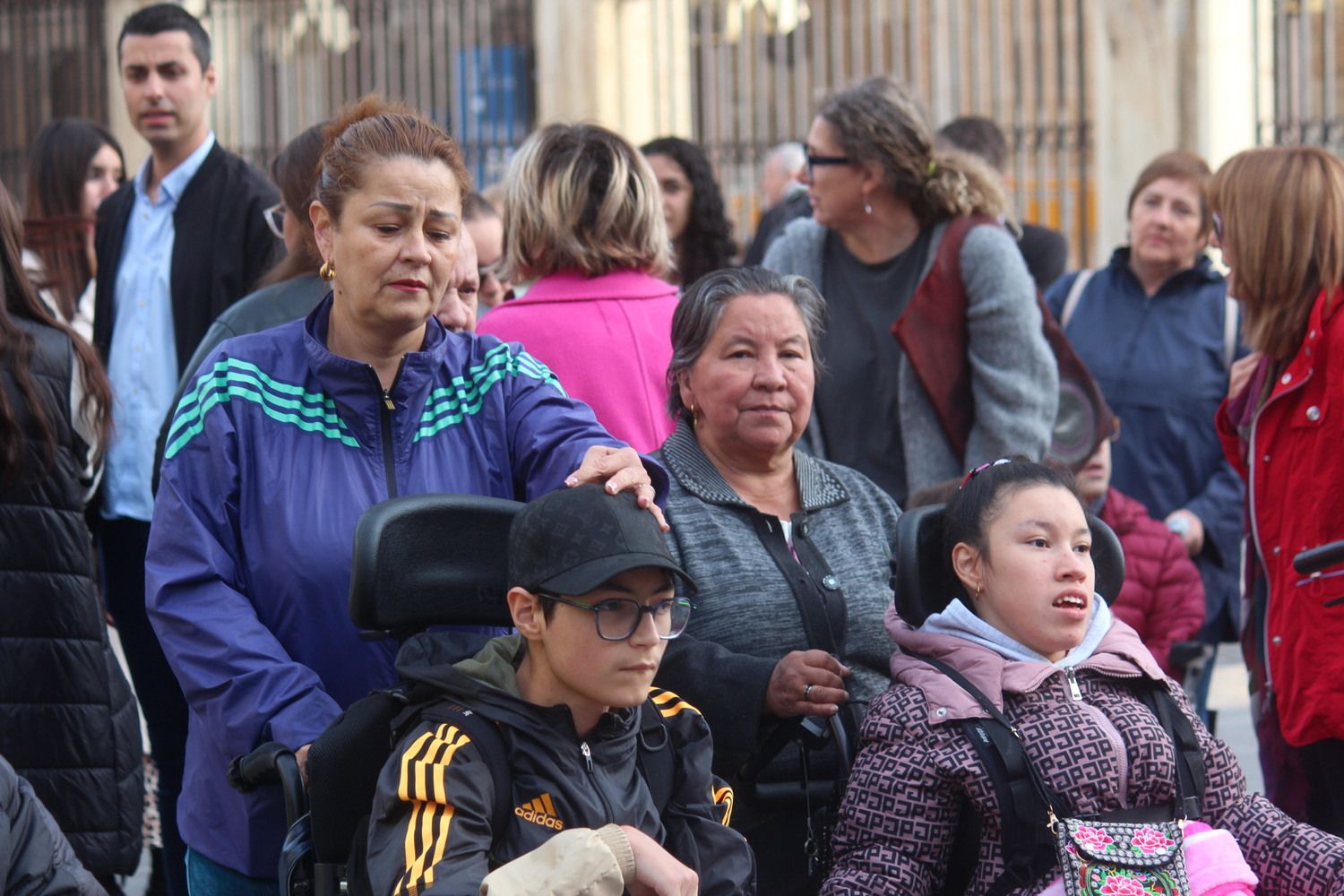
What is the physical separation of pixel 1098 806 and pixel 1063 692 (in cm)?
22

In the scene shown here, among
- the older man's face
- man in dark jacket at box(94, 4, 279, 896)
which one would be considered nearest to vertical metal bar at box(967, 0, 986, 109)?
man in dark jacket at box(94, 4, 279, 896)

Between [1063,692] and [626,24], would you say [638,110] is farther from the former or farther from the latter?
[1063,692]

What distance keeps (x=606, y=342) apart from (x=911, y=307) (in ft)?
3.06

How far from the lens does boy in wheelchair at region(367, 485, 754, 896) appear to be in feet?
8.42

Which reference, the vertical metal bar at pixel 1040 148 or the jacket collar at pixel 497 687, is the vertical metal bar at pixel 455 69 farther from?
the jacket collar at pixel 497 687

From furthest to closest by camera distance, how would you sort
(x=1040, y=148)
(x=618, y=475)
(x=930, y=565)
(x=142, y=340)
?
1. (x=1040, y=148)
2. (x=142, y=340)
3. (x=930, y=565)
4. (x=618, y=475)

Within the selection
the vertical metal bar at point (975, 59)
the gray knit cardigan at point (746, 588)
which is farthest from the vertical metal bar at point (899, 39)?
the gray knit cardigan at point (746, 588)

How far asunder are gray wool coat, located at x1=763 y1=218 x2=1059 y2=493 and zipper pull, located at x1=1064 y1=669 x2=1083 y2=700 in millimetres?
1402

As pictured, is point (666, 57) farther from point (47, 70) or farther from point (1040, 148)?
point (47, 70)

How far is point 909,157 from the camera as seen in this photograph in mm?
4953

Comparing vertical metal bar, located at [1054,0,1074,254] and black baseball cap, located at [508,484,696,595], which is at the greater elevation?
vertical metal bar, located at [1054,0,1074,254]

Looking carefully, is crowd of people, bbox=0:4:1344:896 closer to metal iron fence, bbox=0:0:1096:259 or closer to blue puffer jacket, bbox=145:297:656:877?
blue puffer jacket, bbox=145:297:656:877

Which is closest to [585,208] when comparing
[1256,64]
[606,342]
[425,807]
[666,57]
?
[606,342]

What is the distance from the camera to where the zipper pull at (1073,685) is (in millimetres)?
3367
